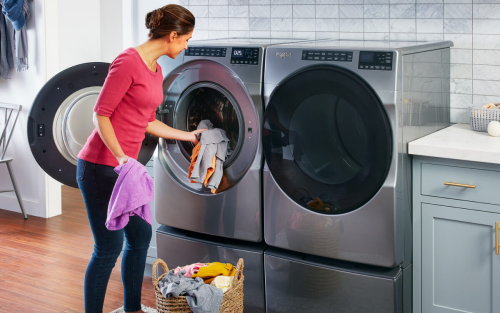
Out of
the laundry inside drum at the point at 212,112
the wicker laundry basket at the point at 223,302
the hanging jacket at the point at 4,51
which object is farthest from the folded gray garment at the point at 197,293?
the hanging jacket at the point at 4,51

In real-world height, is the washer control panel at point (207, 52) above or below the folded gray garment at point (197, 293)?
above

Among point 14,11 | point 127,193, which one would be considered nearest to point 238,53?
point 127,193

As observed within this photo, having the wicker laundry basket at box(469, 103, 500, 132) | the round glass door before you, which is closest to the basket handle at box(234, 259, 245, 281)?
the round glass door

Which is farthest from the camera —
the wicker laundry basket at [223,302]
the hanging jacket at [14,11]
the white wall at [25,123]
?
the white wall at [25,123]

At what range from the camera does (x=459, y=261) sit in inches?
75.6

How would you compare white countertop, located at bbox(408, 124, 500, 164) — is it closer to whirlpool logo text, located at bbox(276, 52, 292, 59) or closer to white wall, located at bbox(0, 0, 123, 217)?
whirlpool logo text, located at bbox(276, 52, 292, 59)

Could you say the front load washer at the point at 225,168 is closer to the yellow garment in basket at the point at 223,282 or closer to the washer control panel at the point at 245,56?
the washer control panel at the point at 245,56

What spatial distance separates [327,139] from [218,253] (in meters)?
0.74

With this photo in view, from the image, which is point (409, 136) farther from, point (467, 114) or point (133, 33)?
point (133, 33)

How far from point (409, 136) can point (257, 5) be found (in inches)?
49.2

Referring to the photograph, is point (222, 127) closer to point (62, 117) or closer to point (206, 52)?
point (206, 52)

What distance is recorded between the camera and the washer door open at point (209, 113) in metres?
2.12

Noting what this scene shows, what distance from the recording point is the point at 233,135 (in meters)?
2.24

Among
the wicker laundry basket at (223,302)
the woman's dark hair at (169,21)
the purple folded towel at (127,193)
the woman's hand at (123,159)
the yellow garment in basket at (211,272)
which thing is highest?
the woman's dark hair at (169,21)
